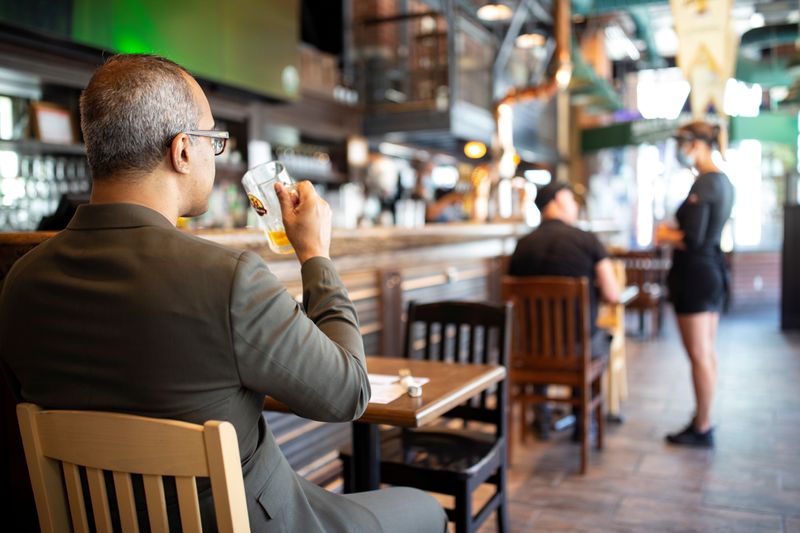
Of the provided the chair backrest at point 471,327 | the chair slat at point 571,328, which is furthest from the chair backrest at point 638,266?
the chair backrest at point 471,327

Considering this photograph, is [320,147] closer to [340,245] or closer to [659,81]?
[340,245]

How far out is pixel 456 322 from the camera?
9.39 ft

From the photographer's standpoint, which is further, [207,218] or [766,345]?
[766,345]

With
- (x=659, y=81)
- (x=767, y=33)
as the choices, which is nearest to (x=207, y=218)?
(x=767, y=33)

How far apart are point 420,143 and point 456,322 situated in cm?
680

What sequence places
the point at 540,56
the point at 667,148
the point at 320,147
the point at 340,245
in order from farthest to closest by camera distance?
the point at 667,148, the point at 540,56, the point at 320,147, the point at 340,245

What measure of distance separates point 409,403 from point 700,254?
2664 mm

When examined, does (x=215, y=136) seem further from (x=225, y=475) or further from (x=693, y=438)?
(x=693, y=438)

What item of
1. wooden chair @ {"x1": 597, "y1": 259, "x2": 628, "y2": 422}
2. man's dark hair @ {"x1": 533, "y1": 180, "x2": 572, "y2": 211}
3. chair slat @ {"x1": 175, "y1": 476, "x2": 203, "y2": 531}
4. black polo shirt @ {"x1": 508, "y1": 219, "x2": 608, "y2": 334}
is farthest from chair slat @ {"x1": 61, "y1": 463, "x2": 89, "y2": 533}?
wooden chair @ {"x1": 597, "y1": 259, "x2": 628, "y2": 422}

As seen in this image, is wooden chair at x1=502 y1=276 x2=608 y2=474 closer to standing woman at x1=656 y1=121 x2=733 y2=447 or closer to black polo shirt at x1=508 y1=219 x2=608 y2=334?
black polo shirt at x1=508 y1=219 x2=608 y2=334

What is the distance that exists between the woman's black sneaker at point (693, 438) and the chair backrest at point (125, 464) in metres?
3.54

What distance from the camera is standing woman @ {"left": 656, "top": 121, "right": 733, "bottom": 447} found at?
3.91 m

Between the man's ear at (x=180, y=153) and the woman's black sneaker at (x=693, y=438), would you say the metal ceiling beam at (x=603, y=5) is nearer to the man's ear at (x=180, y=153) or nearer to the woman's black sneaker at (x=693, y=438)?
the woman's black sneaker at (x=693, y=438)

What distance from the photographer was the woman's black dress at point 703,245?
3.90 m
